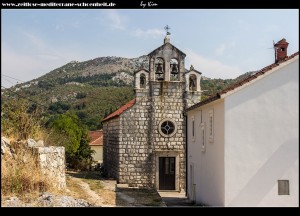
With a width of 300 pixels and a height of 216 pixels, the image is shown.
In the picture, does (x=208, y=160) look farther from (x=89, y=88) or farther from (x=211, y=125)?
(x=89, y=88)

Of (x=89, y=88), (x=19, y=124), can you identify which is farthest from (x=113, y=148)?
(x=89, y=88)

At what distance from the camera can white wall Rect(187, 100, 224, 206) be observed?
15.3 meters

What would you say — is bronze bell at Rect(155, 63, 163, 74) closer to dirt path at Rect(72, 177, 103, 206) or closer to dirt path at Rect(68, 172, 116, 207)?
dirt path at Rect(68, 172, 116, 207)

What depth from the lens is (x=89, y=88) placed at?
8400 cm

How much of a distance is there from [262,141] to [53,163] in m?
8.33

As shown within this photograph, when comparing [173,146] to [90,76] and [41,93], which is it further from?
[90,76]

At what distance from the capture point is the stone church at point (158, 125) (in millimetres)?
25984

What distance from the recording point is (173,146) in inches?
1038

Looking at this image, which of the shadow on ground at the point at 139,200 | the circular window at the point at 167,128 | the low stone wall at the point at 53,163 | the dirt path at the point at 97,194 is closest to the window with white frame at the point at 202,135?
the shadow on ground at the point at 139,200

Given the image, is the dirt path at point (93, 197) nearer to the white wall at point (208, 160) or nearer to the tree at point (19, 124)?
the tree at point (19, 124)

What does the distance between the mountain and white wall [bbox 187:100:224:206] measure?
32.8 meters

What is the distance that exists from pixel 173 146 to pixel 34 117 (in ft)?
30.4

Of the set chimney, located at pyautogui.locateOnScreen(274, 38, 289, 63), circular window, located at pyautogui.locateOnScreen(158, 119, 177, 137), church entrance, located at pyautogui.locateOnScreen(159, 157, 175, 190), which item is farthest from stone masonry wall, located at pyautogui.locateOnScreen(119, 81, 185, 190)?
chimney, located at pyautogui.locateOnScreen(274, 38, 289, 63)
